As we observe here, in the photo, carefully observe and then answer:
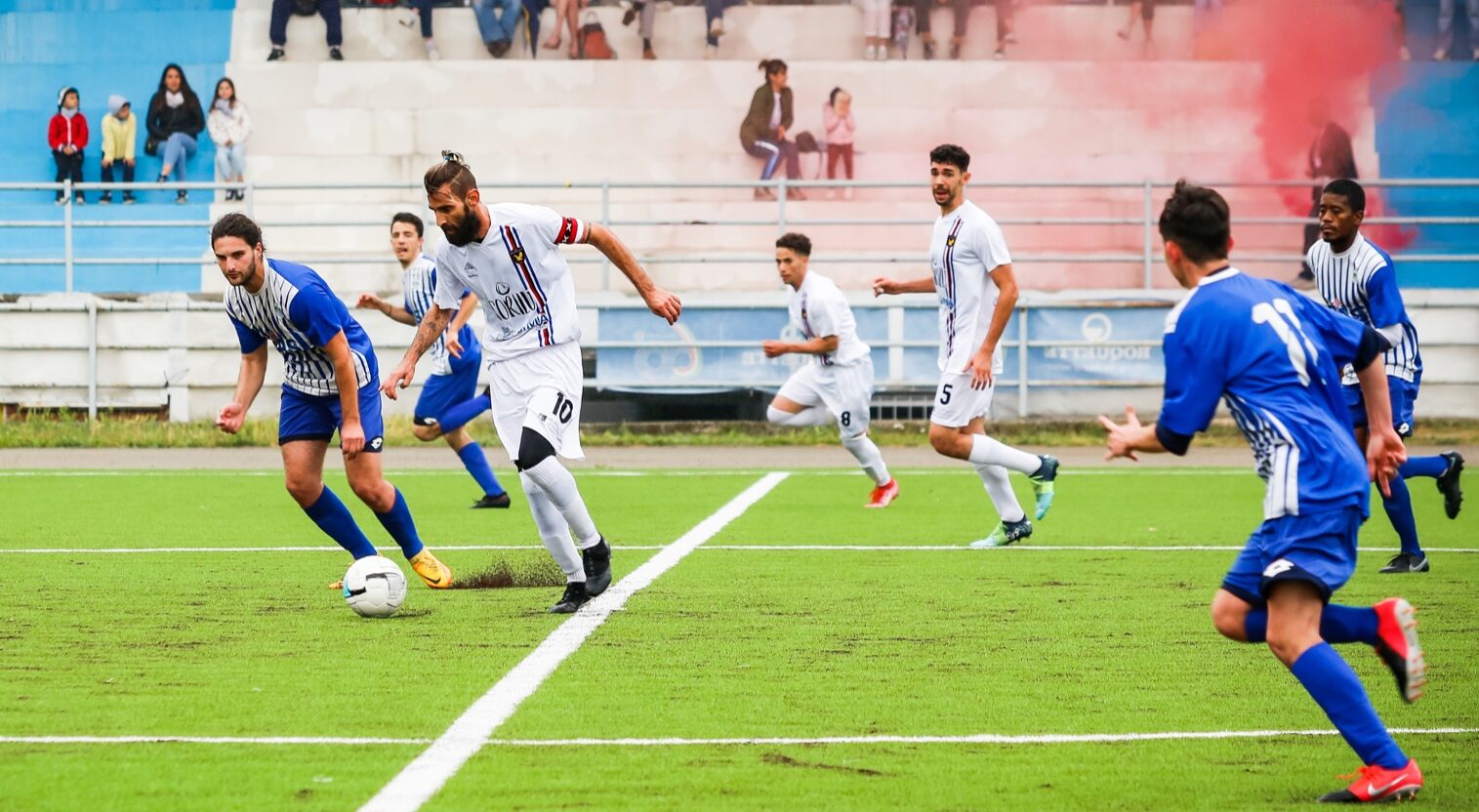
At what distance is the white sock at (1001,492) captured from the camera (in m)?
11.0

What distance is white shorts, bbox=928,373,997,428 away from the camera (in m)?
10.8

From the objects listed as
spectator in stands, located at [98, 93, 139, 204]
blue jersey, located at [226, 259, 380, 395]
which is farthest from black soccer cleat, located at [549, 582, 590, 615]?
spectator in stands, located at [98, 93, 139, 204]

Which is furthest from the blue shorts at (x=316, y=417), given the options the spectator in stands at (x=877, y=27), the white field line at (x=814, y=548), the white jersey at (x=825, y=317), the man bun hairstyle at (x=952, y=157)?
the spectator in stands at (x=877, y=27)

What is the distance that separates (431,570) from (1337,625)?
201 inches

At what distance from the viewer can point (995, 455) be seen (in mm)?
10883

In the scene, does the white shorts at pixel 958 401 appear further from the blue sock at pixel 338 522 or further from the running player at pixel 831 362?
the blue sock at pixel 338 522

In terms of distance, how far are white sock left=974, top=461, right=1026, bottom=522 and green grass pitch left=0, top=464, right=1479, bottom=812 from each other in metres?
0.25

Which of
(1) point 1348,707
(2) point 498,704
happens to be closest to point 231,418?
(2) point 498,704

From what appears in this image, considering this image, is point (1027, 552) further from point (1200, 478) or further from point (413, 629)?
point (1200, 478)

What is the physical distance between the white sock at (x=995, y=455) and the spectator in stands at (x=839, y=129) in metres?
14.7

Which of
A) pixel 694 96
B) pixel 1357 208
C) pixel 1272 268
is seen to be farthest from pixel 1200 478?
pixel 694 96

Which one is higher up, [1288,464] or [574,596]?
[1288,464]

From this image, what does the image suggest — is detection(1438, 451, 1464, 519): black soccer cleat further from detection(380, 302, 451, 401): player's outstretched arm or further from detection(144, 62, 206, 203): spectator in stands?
detection(144, 62, 206, 203): spectator in stands

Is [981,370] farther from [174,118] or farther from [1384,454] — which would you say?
[174,118]
